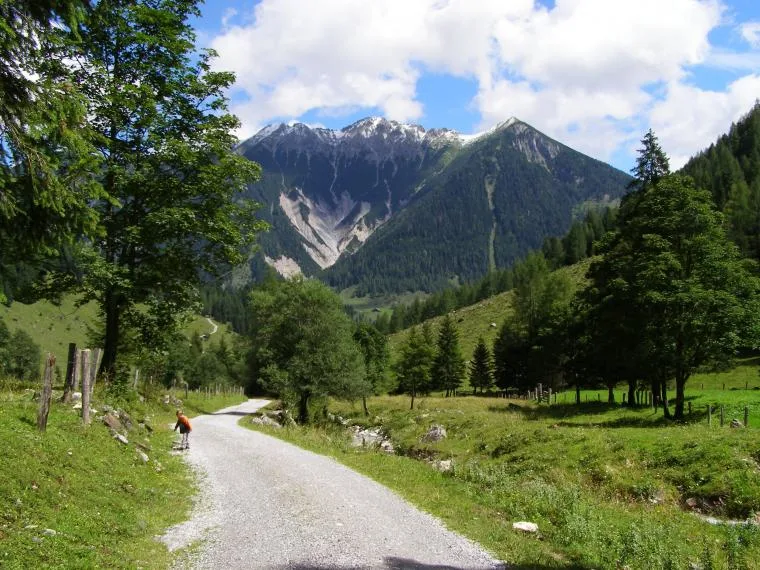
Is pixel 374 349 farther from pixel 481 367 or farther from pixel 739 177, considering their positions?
pixel 739 177

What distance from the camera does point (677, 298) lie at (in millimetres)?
31047

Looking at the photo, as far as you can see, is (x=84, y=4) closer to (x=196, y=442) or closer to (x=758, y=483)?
(x=196, y=442)

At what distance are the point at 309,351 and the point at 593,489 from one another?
96.0 ft

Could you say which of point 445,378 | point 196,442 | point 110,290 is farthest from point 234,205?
point 445,378

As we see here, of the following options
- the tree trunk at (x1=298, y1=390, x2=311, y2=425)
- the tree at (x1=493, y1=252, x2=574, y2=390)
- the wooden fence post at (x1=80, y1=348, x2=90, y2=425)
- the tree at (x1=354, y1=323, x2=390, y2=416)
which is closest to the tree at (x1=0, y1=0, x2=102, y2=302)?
the wooden fence post at (x1=80, y1=348, x2=90, y2=425)

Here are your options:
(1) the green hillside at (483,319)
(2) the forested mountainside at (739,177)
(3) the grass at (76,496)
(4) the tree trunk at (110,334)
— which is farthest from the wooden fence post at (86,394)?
(1) the green hillside at (483,319)

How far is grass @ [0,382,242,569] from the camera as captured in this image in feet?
27.5

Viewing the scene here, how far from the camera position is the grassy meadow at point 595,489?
38.1 feet

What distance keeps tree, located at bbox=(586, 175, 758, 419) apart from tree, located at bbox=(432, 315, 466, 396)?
5694 centimetres

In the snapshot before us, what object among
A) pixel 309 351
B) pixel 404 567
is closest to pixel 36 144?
pixel 404 567

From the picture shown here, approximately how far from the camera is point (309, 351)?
46312 mm

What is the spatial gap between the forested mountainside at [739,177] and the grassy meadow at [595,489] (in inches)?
2372

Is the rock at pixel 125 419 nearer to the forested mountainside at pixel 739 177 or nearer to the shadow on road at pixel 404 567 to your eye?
the shadow on road at pixel 404 567

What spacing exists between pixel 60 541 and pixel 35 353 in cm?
13589
